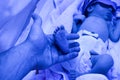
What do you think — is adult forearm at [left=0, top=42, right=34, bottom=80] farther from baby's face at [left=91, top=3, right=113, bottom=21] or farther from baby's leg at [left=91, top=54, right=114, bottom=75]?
baby's face at [left=91, top=3, right=113, bottom=21]

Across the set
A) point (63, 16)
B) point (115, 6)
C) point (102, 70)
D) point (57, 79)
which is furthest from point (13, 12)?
point (115, 6)

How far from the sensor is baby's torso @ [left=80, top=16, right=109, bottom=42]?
1444mm

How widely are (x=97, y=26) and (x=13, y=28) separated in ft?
2.20

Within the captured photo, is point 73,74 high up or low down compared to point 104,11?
down

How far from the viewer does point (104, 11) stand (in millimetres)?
1578

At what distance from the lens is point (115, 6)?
1631mm

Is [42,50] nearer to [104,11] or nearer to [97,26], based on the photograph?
[97,26]

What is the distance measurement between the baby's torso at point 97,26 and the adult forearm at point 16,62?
0.60 m

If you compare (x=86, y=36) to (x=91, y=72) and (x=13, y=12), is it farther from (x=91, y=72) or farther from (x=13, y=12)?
(x=13, y=12)

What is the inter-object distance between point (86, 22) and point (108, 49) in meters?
0.22

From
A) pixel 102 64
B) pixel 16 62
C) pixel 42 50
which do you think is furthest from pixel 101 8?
pixel 16 62

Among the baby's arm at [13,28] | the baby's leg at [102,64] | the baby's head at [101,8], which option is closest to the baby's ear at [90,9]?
the baby's head at [101,8]

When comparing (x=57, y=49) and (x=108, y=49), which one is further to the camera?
(x=108, y=49)

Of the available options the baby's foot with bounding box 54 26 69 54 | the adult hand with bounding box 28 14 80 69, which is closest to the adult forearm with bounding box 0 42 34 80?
the adult hand with bounding box 28 14 80 69
